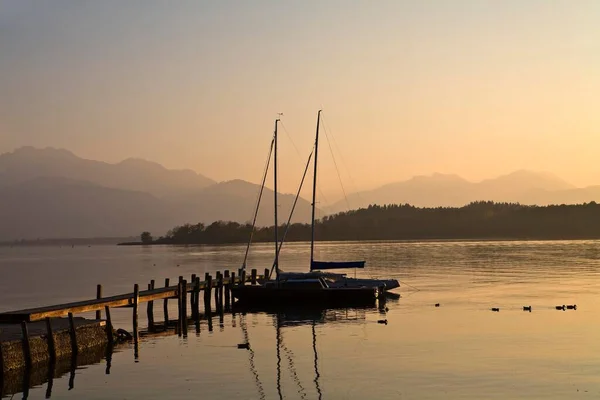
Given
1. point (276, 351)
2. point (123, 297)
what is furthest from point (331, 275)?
point (276, 351)

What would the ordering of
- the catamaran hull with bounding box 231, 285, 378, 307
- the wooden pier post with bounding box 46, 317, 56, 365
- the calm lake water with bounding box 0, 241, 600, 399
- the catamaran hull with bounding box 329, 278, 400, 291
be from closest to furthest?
the calm lake water with bounding box 0, 241, 600, 399
the wooden pier post with bounding box 46, 317, 56, 365
the catamaran hull with bounding box 231, 285, 378, 307
the catamaran hull with bounding box 329, 278, 400, 291

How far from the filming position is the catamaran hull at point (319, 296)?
55.3m

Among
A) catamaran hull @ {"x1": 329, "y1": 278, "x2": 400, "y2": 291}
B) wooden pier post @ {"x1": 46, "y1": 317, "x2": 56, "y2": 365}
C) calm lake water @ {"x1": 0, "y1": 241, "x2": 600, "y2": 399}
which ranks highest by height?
catamaran hull @ {"x1": 329, "y1": 278, "x2": 400, "y2": 291}

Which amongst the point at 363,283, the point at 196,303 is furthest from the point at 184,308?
the point at 363,283

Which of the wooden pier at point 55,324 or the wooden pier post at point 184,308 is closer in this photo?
the wooden pier at point 55,324

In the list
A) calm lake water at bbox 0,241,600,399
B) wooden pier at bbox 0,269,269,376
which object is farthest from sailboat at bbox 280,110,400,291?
wooden pier at bbox 0,269,269,376

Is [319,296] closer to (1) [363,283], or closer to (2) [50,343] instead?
(1) [363,283]

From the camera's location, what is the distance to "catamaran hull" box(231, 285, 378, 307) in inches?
2179

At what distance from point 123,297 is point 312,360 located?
14.6 meters

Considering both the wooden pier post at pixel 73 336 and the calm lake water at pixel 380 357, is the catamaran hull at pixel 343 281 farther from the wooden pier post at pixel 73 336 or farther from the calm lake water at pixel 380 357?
the wooden pier post at pixel 73 336

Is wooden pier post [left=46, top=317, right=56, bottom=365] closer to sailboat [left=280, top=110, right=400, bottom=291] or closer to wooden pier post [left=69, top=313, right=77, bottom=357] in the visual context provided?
wooden pier post [left=69, top=313, right=77, bottom=357]

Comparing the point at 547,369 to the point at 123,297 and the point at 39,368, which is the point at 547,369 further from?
the point at 123,297

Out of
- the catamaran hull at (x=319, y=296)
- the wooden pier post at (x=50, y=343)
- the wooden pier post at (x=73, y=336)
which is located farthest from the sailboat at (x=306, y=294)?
the wooden pier post at (x=50, y=343)

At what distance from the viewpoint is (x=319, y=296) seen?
5547 cm
